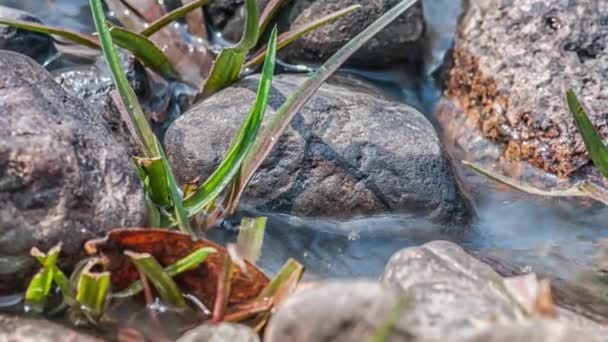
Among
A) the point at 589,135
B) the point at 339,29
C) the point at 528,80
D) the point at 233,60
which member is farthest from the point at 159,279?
the point at 528,80

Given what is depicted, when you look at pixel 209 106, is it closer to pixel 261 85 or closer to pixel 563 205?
pixel 261 85

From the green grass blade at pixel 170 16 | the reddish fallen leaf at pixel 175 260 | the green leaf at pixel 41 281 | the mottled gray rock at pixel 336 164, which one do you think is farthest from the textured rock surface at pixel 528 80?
the green leaf at pixel 41 281

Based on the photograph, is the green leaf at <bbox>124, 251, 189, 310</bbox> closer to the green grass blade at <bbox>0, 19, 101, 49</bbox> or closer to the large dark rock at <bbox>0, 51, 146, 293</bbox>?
the large dark rock at <bbox>0, 51, 146, 293</bbox>

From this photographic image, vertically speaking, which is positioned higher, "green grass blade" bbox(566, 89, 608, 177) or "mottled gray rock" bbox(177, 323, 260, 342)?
"green grass blade" bbox(566, 89, 608, 177)

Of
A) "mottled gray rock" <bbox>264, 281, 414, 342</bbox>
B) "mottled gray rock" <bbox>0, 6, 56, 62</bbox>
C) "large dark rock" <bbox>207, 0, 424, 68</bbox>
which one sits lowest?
"mottled gray rock" <bbox>264, 281, 414, 342</bbox>

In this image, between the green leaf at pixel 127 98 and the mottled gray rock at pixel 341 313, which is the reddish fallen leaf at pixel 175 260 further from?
the mottled gray rock at pixel 341 313

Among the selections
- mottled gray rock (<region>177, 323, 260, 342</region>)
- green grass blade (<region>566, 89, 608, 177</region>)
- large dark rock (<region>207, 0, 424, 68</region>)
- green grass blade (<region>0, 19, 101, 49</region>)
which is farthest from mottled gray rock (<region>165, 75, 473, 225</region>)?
mottled gray rock (<region>177, 323, 260, 342</region>)

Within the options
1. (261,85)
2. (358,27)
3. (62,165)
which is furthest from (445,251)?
(358,27)
